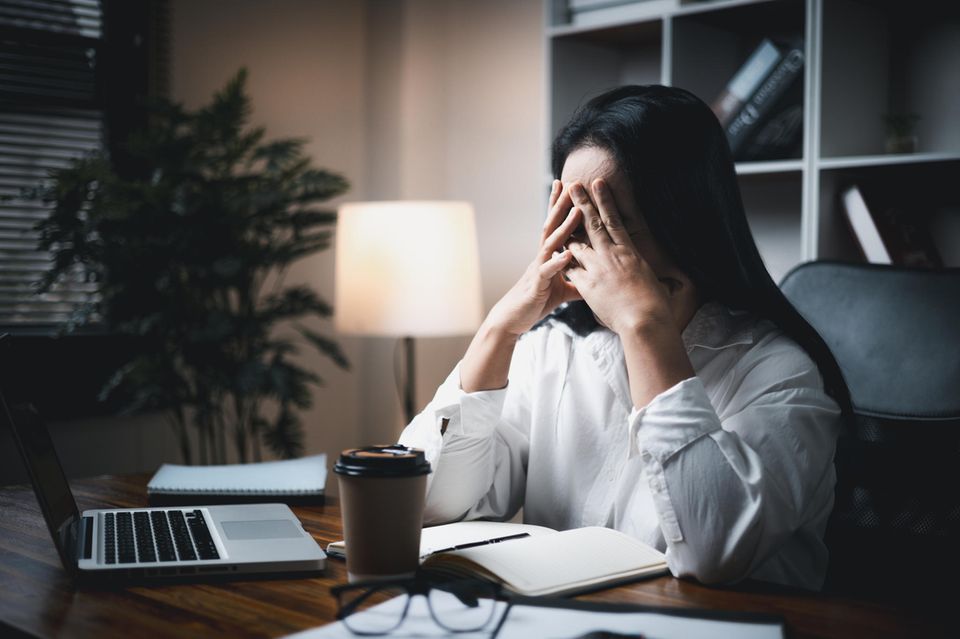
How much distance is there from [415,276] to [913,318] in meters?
1.42

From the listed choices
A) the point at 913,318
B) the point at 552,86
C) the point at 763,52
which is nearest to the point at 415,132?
the point at 552,86

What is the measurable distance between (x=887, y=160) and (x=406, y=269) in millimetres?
1179

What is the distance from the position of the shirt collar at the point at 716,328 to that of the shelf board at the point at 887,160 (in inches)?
36.0

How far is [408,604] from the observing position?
0.82 m

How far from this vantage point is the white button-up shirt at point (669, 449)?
1013 mm

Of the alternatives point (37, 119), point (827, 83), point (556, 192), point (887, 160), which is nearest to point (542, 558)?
point (556, 192)

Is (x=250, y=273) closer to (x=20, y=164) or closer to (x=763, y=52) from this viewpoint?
(x=20, y=164)

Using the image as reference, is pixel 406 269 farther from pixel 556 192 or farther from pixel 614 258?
pixel 614 258

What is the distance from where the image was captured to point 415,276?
254 cm

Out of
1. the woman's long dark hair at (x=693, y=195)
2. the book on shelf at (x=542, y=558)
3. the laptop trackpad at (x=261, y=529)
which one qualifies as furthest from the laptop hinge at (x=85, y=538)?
the woman's long dark hair at (x=693, y=195)

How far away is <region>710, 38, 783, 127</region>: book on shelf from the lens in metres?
2.21

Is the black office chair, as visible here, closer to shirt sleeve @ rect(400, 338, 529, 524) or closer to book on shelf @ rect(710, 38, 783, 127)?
shirt sleeve @ rect(400, 338, 529, 524)

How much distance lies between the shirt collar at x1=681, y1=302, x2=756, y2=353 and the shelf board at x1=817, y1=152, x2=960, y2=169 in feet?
3.00

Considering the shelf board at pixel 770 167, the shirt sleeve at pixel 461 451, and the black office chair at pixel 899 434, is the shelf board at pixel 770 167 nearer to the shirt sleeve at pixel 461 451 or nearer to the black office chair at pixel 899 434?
the black office chair at pixel 899 434
